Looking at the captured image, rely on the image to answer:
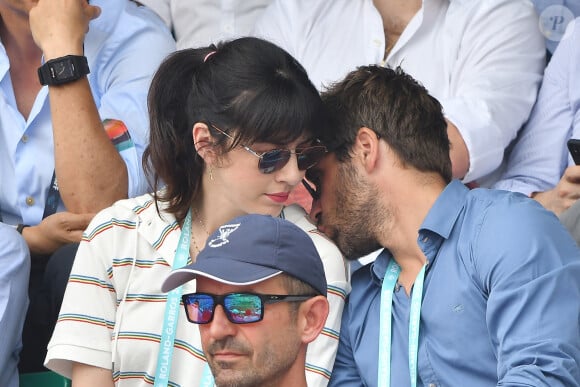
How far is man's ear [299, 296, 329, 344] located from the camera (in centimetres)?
284

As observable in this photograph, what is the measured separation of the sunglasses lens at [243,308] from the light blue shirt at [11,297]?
1.47 meters

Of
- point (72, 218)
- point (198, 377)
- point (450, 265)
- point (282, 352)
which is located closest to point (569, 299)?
point (450, 265)

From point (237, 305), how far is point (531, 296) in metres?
0.90

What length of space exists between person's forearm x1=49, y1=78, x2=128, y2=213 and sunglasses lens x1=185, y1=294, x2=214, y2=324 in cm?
156

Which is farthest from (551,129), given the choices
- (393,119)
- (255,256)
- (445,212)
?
(255,256)

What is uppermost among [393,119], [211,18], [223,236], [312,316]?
[211,18]

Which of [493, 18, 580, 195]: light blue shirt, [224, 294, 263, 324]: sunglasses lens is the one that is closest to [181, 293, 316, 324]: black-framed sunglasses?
[224, 294, 263, 324]: sunglasses lens

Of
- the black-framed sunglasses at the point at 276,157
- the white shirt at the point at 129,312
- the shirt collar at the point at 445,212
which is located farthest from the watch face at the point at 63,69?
the shirt collar at the point at 445,212

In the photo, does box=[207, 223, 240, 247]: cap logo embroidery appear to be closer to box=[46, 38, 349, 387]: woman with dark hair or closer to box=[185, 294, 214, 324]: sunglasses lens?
box=[185, 294, 214, 324]: sunglasses lens

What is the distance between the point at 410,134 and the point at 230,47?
62 centimetres

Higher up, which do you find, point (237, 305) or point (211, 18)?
point (211, 18)

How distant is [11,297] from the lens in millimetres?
4012

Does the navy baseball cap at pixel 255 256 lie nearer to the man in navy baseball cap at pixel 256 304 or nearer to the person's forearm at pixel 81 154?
the man in navy baseball cap at pixel 256 304

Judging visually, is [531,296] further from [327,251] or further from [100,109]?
[100,109]
